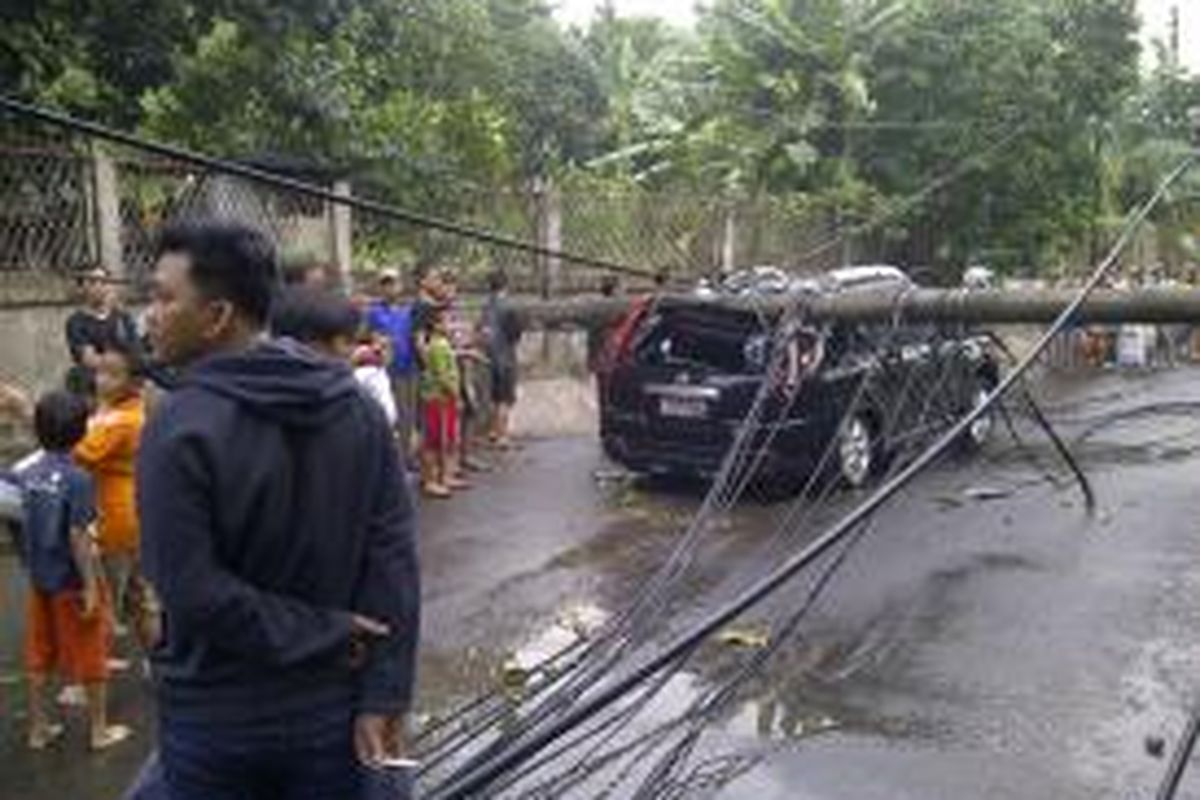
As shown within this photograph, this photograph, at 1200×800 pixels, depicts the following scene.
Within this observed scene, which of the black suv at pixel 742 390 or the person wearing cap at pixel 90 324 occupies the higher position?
the person wearing cap at pixel 90 324

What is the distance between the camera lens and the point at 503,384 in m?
16.2

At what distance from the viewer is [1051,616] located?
32.7 ft

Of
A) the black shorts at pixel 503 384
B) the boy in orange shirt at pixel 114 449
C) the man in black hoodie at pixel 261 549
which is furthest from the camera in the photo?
the black shorts at pixel 503 384

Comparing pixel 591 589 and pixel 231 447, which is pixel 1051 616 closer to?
pixel 591 589

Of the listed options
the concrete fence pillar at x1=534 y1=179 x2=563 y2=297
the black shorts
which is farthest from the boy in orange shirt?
the concrete fence pillar at x1=534 y1=179 x2=563 y2=297

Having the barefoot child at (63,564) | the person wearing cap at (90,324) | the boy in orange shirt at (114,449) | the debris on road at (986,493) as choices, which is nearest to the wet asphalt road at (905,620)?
the debris on road at (986,493)

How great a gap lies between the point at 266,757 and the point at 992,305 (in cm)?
864

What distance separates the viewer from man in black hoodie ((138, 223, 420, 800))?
10.4ft

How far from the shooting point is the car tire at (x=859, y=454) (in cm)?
1367

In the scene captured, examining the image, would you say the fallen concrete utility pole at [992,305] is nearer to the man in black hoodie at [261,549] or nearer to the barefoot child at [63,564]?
the barefoot child at [63,564]

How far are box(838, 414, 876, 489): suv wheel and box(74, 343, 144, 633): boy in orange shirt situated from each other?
685cm

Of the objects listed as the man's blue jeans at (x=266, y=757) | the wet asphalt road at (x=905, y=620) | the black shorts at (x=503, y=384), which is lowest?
the wet asphalt road at (x=905, y=620)

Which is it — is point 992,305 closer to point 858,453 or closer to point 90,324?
point 858,453

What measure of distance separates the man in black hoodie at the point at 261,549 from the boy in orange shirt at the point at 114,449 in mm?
4391
